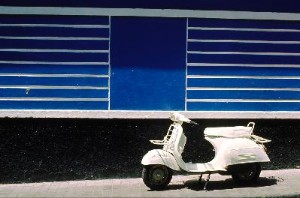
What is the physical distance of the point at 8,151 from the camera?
9273 mm

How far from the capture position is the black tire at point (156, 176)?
8352 mm

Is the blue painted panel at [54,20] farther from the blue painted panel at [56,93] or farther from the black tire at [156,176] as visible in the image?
the black tire at [156,176]

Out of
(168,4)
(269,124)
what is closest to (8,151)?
(168,4)

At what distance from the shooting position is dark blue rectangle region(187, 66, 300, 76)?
1000cm

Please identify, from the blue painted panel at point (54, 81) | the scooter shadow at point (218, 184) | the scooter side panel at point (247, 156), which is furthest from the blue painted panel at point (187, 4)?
the scooter shadow at point (218, 184)

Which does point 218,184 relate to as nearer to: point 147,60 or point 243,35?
point 147,60

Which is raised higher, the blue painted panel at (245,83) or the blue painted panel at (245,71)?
the blue painted panel at (245,71)

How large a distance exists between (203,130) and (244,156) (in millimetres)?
1362

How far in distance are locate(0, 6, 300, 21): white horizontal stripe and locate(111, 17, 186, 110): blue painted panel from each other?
0.13 meters

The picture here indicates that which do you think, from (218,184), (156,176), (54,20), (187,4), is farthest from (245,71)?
(54,20)

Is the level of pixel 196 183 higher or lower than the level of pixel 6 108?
lower

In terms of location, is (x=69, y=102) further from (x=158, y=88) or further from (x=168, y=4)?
(x=168, y=4)

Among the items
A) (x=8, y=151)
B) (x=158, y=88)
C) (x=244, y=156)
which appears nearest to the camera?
(x=244, y=156)

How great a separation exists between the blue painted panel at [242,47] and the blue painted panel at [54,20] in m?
1.91
